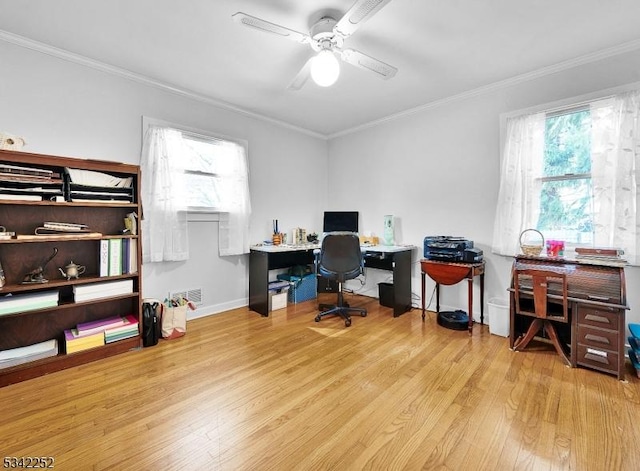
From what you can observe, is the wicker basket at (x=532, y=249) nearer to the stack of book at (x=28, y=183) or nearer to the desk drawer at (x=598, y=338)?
the desk drawer at (x=598, y=338)

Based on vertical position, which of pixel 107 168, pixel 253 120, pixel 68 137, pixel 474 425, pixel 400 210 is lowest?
pixel 474 425

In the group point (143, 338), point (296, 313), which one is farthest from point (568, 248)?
point (143, 338)

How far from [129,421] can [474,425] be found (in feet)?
6.33

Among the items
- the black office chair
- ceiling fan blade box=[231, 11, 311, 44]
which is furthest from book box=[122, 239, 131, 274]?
ceiling fan blade box=[231, 11, 311, 44]

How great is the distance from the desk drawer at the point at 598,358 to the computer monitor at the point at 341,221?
265 centimetres

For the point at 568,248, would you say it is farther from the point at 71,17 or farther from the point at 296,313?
the point at 71,17

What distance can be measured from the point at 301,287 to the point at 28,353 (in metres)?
2.67

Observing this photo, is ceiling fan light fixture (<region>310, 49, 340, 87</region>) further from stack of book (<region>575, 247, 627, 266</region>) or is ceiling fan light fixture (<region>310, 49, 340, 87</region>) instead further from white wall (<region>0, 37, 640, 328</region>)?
stack of book (<region>575, 247, 627, 266</region>)

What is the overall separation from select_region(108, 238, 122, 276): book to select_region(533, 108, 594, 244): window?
3863 millimetres

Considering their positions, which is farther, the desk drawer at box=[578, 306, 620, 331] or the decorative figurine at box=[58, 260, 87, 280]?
the decorative figurine at box=[58, 260, 87, 280]

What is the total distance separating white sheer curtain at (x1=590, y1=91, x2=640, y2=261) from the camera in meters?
2.31

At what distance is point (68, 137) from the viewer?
2514mm

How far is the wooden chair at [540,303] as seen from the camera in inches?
89.9

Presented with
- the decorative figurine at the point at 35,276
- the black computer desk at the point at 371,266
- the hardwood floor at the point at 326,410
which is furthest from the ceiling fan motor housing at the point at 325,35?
the decorative figurine at the point at 35,276
